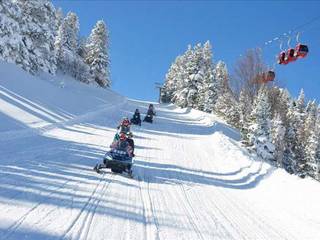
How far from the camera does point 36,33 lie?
130 ft

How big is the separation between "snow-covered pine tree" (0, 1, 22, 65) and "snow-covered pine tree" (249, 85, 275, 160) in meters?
19.7

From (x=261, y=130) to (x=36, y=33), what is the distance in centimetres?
2197

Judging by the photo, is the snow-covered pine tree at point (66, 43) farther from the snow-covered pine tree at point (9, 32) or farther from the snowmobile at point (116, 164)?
the snowmobile at point (116, 164)

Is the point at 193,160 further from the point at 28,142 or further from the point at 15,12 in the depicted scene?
the point at 15,12

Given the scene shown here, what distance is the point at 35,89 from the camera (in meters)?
29.5

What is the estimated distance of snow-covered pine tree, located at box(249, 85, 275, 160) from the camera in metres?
33.8

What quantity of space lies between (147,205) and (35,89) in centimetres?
2214

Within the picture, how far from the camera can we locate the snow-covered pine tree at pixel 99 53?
68000 mm

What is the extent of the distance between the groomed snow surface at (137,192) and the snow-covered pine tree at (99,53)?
46279mm

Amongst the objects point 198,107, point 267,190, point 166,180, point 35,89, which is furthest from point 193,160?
point 198,107

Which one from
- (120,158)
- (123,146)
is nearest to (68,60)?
(123,146)

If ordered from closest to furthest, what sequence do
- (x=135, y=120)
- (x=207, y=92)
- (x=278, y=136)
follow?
1. (x=135, y=120)
2. (x=278, y=136)
3. (x=207, y=92)

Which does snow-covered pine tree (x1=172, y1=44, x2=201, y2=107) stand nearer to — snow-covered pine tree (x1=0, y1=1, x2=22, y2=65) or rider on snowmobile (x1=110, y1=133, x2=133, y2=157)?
snow-covered pine tree (x1=0, y1=1, x2=22, y2=65)

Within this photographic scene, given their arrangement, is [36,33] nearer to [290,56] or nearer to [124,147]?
[290,56]
